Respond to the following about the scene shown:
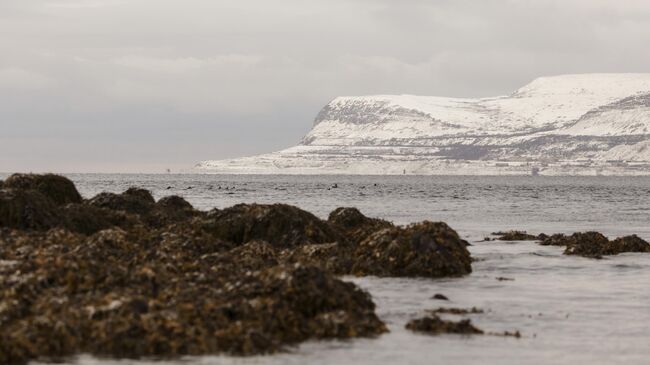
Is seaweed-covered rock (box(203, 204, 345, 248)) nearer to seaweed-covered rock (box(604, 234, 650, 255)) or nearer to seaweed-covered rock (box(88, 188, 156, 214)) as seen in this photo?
seaweed-covered rock (box(88, 188, 156, 214))

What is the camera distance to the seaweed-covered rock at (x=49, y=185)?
104 ft

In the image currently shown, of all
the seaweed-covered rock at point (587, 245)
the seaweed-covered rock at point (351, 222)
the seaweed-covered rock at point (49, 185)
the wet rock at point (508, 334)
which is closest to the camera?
the wet rock at point (508, 334)

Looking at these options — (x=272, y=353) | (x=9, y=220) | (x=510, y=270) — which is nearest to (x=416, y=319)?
(x=272, y=353)

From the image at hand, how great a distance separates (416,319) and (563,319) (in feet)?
10.3

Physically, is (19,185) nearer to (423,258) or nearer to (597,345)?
(423,258)

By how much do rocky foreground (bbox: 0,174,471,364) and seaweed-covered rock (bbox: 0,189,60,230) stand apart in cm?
3

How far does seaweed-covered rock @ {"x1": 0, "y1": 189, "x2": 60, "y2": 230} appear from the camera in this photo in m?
26.0

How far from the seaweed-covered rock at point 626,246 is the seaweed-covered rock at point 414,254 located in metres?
8.75

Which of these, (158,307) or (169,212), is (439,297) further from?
(169,212)

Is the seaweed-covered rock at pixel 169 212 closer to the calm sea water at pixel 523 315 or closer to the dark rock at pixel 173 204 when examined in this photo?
the dark rock at pixel 173 204

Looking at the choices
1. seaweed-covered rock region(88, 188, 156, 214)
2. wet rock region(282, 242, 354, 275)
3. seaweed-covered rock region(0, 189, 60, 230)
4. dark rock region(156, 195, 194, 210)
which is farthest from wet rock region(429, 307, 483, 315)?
dark rock region(156, 195, 194, 210)

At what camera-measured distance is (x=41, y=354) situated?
14523 millimetres

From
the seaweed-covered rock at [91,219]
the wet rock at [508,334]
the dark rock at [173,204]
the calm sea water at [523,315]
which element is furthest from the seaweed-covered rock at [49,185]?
the wet rock at [508,334]

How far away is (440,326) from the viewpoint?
1769 cm
